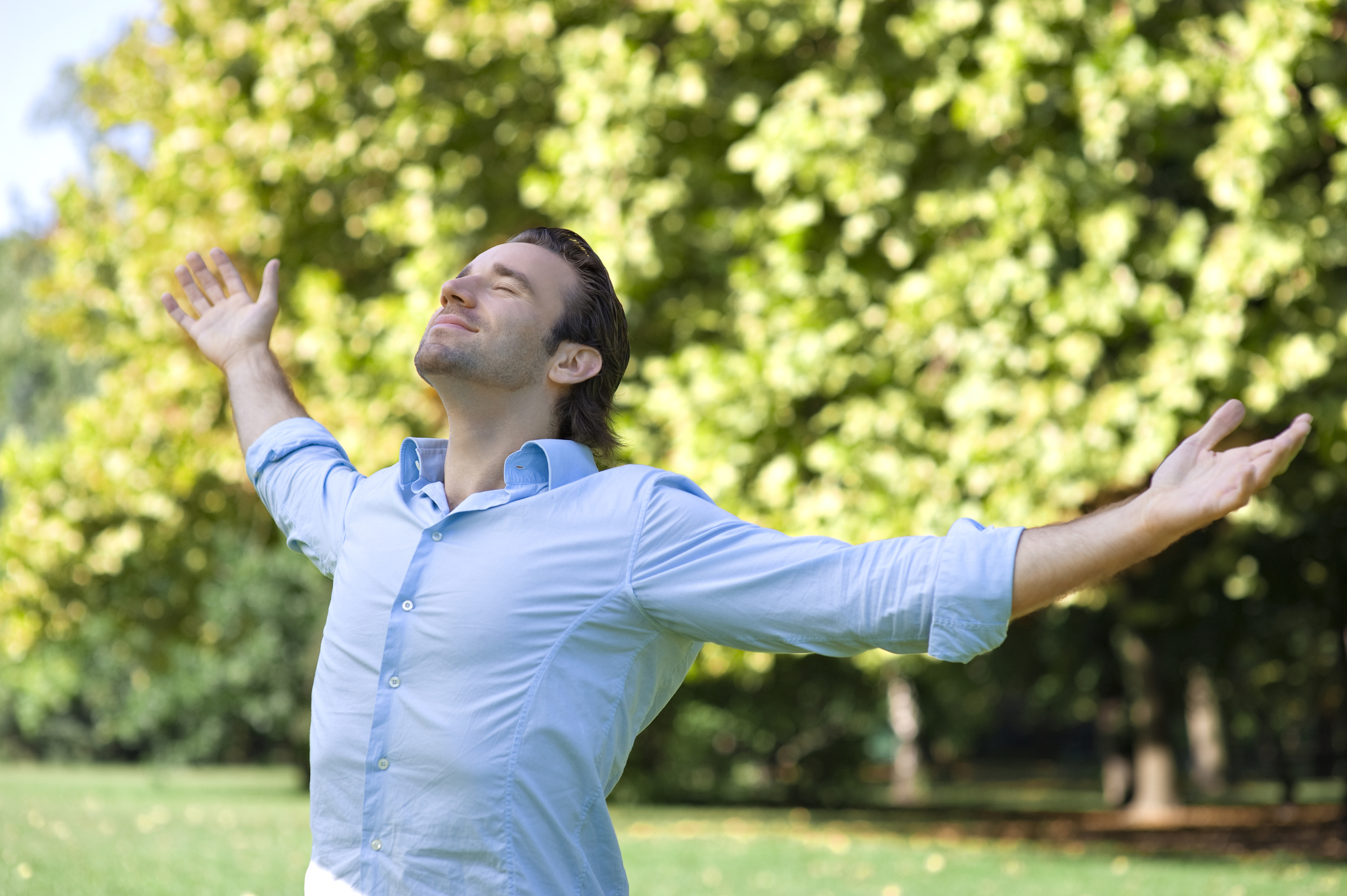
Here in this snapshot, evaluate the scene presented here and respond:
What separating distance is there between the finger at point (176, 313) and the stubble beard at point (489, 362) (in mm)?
974

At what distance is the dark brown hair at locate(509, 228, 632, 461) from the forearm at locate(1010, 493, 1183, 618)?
1.01 metres

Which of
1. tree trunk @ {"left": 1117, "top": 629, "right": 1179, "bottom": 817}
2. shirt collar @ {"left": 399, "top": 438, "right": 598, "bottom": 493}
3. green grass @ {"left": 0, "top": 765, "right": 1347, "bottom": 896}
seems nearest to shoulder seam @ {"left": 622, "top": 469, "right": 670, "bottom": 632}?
shirt collar @ {"left": 399, "top": 438, "right": 598, "bottom": 493}

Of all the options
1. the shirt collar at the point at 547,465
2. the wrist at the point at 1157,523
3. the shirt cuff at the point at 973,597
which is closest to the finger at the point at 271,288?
the shirt collar at the point at 547,465

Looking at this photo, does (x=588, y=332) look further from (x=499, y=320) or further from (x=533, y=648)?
(x=533, y=648)

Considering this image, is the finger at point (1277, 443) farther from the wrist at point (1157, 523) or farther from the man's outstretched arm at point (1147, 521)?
the wrist at point (1157, 523)

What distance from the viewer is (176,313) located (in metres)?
3.12

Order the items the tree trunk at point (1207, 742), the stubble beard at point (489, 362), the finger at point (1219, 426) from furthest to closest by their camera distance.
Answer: the tree trunk at point (1207, 742), the stubble beard at point (489, 362), the finger at point (1219, 426)

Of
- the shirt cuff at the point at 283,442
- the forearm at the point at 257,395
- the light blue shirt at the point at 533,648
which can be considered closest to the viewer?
the light blue shirt at the point at 533,648

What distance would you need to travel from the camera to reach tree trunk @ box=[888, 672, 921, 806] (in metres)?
26.1

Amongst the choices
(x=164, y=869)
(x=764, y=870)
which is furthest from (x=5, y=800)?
(x=764, y=870)

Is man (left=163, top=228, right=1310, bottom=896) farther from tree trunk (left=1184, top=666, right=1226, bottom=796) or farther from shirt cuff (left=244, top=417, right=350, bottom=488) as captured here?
tree trunk (left=1184, top=666, right=1226, bottom=796)

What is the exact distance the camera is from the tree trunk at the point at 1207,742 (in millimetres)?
26391

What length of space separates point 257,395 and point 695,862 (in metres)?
8.20

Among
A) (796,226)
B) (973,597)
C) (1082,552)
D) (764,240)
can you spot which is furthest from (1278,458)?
(764,240)
